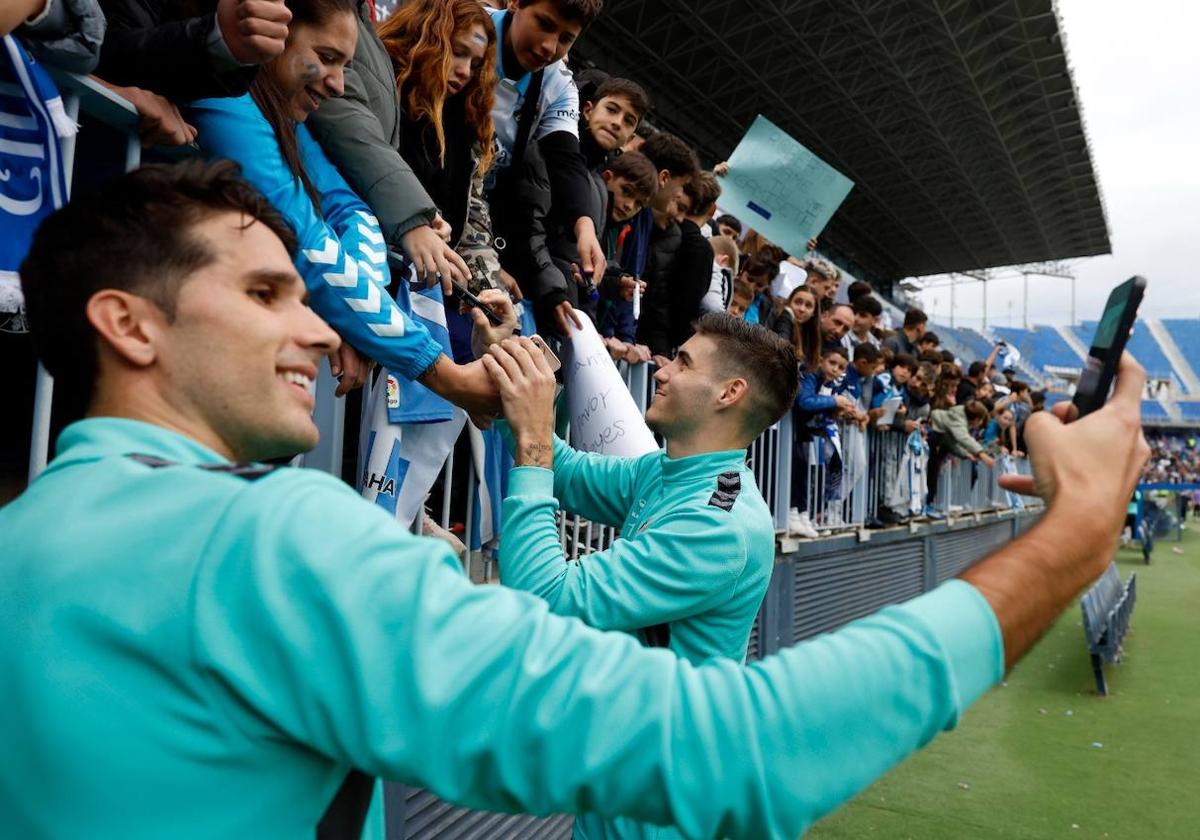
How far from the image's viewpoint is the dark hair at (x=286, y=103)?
1.98 m

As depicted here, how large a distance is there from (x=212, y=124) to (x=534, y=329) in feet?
4.38

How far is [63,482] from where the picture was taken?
0.90 m

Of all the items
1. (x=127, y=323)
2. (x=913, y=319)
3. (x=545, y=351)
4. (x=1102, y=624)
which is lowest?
(x=1102, y=624)

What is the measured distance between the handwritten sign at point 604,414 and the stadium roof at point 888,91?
18.6 metres

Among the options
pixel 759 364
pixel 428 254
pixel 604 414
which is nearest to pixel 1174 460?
pixel 759 364

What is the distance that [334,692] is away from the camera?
82 centimetres

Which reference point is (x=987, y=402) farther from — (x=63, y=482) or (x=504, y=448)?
(x=63, y=482)

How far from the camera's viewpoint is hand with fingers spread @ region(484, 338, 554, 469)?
1.81m

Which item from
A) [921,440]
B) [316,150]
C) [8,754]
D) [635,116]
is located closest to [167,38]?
[316,150]

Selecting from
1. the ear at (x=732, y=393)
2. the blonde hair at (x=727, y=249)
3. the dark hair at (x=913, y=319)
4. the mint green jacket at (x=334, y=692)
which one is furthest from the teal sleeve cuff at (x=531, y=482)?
the dark hair at (x=913, y=319)

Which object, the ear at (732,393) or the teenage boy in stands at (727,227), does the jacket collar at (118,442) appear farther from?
the teenage boy in stands at (727,227)

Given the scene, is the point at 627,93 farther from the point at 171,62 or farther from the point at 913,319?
the point at 913,319

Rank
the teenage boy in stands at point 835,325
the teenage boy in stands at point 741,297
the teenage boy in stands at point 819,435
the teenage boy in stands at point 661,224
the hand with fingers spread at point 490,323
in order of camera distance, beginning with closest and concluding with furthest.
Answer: the hand with fingers spread at point 490,323 < the teenage boy in stands at point 661,224 < the teenage boy in stands at point 741,297 < the teenage boy in stands at point 819,435 < the teenage boy in stands at point 835,325

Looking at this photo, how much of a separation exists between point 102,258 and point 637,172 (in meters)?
3.41
